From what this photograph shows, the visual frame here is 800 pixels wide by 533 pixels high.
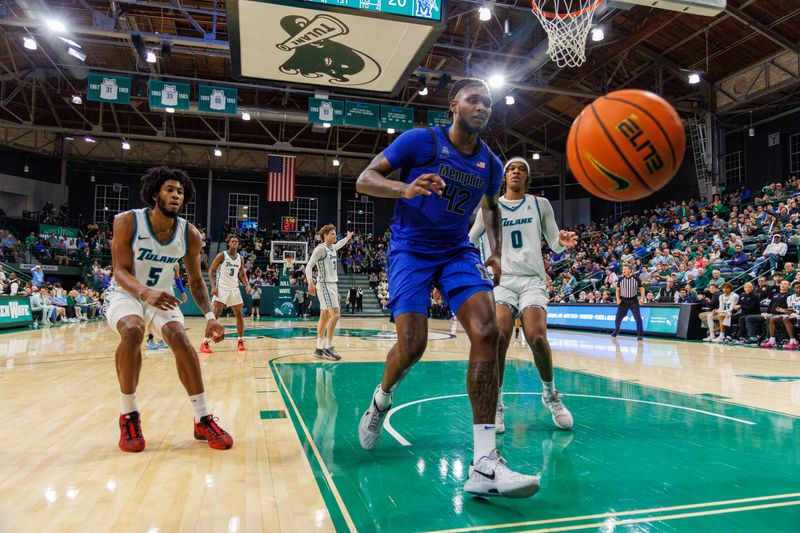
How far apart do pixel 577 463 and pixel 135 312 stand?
3.03 metres

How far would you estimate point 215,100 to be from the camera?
18.0 metres

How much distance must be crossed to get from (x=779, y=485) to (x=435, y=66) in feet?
74.5

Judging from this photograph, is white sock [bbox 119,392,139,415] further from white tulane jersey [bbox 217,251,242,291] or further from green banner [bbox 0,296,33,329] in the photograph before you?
green banner [bbox 0,296,33,329]

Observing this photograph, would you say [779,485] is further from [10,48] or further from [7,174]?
[7,174]

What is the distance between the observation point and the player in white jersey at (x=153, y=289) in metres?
3.48

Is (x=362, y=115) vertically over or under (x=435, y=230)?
over

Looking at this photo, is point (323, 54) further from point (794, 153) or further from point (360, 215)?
point (360, 215)

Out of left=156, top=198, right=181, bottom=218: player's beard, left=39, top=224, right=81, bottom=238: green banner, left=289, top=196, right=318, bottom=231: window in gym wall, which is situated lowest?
left=156, top=198, right=181, bottom=218: player's beard

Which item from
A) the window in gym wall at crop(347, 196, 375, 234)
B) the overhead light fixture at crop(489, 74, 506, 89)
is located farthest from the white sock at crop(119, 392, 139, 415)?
the window in gym wall at crop(347, 196, 375, 234)

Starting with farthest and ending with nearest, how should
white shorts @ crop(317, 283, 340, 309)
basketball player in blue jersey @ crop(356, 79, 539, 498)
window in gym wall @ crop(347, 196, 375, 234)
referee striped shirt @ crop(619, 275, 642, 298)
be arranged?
1. window in gym wall @ crop(347, 196, 375, 234)
2. referee striped shirt @ crop(619, 275, 642, 298)
3. white shorts @ crop(317, 283, 340, 309)
4. basketball player in blue jersey @ crop(356, 79, 539, 498)

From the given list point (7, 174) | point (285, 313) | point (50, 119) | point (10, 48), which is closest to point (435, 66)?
point (285, 313)

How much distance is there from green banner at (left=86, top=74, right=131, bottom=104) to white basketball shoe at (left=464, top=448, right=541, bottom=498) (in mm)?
18720

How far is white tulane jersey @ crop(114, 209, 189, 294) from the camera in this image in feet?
12.1

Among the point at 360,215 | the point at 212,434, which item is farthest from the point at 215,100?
the point at 360,215
